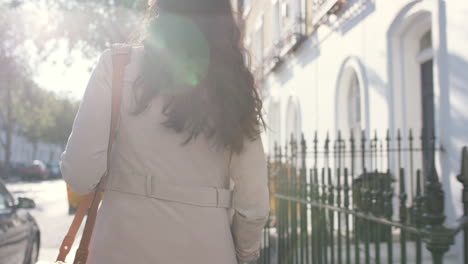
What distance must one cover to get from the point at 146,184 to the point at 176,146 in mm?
180

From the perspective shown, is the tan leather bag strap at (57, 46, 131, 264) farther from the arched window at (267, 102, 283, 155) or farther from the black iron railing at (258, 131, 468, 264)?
the arched window at (267, 102, 283, 155)

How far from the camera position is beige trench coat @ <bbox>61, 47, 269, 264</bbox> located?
5.49 feet

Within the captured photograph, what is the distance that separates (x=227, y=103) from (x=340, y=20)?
8.57 m

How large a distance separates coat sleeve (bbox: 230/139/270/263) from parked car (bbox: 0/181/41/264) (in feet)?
11.6

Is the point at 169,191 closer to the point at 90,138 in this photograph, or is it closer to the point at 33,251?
the point at 90,138

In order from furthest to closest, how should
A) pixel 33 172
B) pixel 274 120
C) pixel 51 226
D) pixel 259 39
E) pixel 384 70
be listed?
1. pixel 33 172
2. pixel 259 39
3. pixel 274 120
4. pixel 51 226
5. pixel 384 70

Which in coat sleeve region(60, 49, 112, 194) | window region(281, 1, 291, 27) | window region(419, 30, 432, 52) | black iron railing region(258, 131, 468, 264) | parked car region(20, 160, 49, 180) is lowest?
parked car region(20, 160, 49, 180)

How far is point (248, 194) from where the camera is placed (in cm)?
187

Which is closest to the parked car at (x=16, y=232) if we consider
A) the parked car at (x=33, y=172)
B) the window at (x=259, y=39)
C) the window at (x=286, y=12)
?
the window at (x=286, y=12)

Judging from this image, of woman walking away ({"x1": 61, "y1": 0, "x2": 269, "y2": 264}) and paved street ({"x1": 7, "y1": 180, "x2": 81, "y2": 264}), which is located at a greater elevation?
woman walking away ({"x1": 61, "y1": 0, "x2": 269, "y2": 264})

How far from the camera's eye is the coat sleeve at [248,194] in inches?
73.6

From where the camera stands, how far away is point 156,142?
69.1 inches

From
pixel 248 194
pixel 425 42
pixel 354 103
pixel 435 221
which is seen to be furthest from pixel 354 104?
pixel 248 194

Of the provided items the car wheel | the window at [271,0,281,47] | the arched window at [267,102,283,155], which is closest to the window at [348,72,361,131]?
the car wheel
